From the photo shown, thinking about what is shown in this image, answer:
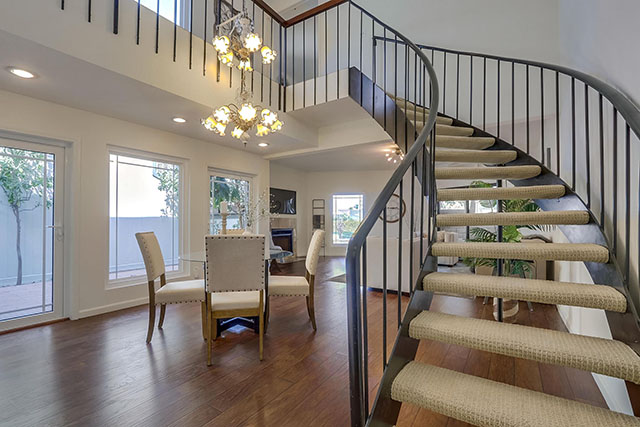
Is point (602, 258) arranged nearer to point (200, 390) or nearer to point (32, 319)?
point (200, 390)

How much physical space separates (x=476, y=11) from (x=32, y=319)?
6.79m

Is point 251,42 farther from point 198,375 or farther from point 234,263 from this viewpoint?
point 198,375

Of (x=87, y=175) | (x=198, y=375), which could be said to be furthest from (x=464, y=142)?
(x=87, y=175)

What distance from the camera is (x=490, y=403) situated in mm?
1243

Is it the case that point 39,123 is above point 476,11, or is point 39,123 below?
below

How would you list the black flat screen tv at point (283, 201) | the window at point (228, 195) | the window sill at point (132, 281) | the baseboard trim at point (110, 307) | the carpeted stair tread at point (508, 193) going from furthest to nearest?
1. the black flat screen tv at point (283, 201)
2. the window at point (228, 195)
3. the window sill at point (132, 281)
4. the baseboard trim at point (110, 307)
5. the carpeted stair tread at point (508, 193)

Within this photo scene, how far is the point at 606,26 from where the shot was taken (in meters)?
1.86

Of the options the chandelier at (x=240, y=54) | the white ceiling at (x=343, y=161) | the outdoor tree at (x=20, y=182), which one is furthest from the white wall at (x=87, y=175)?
the white ceiling at (x=343, y=161)

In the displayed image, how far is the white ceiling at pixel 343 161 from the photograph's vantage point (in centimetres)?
623

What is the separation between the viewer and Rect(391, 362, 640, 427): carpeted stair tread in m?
1.14

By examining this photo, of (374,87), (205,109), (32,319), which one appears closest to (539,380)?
(374,87)

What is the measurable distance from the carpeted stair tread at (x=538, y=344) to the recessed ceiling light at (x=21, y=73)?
357cm

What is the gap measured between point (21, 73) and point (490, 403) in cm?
400

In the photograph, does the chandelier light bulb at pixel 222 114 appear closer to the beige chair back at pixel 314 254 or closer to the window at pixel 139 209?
the beige chair back at pixel 314 254
